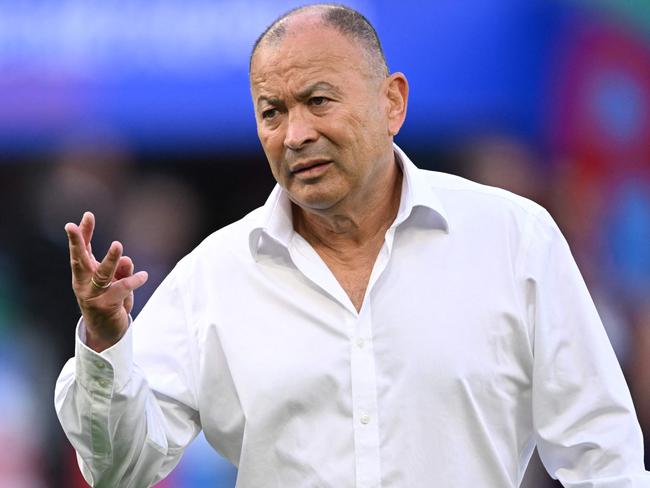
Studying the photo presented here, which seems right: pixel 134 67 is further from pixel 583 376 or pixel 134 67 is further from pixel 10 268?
pixel 583 376

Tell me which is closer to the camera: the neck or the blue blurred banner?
the neck

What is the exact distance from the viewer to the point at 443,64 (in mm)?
5359

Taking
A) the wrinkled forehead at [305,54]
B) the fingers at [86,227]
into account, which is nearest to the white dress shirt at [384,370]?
the fingers at [86,227]

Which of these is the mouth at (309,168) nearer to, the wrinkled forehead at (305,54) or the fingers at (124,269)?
the wrinkled forehead at (305,54)

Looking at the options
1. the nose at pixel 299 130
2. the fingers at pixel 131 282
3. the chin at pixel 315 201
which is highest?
the nose at pixel 299 130

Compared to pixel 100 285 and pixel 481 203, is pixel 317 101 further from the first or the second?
pixel 100 285

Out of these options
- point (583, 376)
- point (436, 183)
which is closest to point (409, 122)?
point (436, 183)

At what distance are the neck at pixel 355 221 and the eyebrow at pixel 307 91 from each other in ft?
0.93

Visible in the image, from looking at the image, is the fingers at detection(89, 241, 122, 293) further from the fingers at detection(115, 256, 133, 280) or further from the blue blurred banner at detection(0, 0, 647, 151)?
the blue blurred banner at detection(0, 0, 647, 151)

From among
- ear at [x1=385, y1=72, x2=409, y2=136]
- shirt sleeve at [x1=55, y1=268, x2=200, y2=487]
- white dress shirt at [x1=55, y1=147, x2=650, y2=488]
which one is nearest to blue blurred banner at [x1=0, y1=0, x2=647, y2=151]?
ear at [x1=385, y1=72, x2=409, y2=136]

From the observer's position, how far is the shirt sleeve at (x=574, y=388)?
3043 millimetres

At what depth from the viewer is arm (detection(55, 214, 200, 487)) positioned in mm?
2867

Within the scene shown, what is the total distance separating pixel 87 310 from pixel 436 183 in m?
0.92

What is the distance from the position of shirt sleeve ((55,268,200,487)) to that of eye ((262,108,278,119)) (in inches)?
17.7
